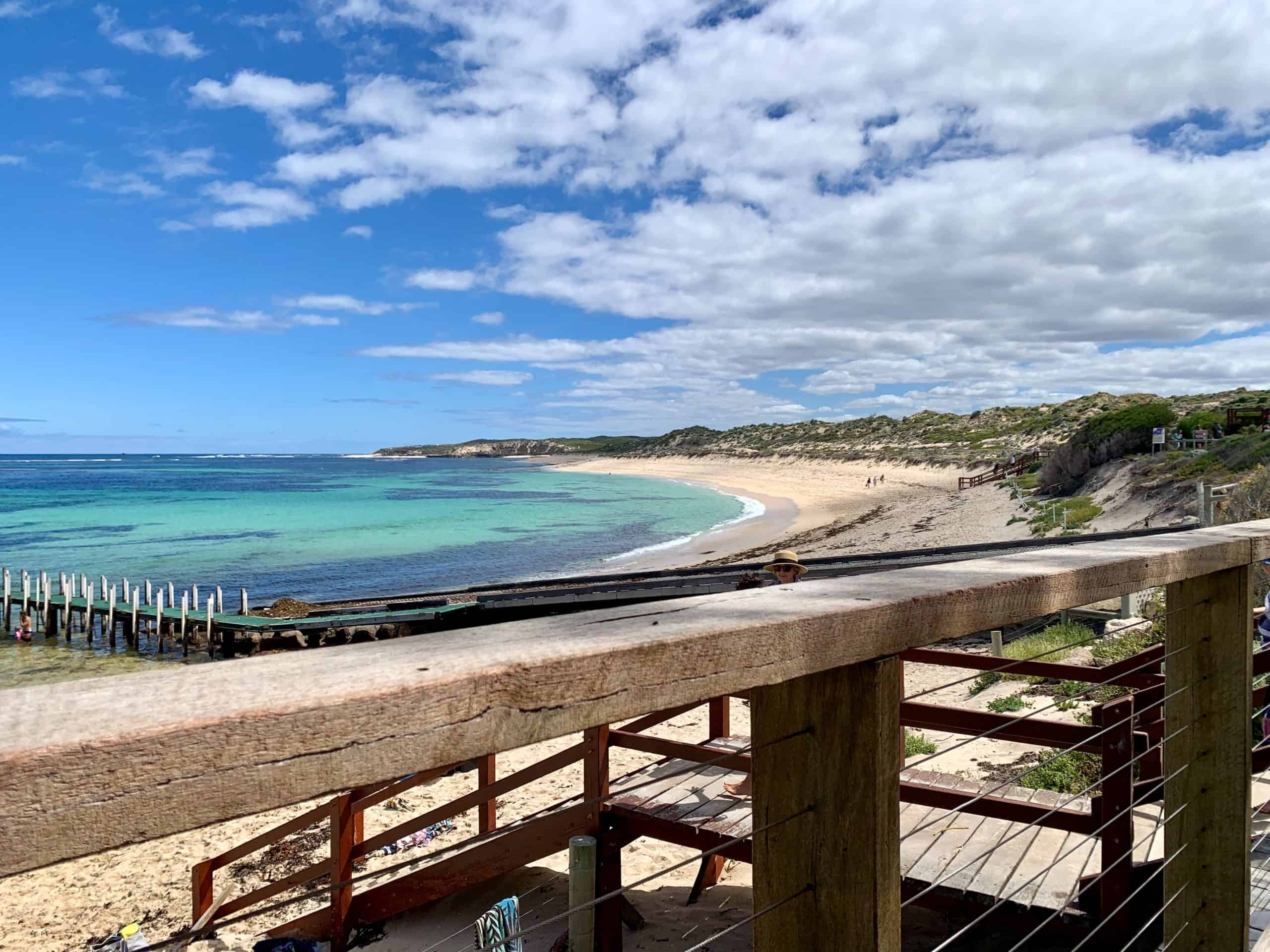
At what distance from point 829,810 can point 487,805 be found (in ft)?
19.0

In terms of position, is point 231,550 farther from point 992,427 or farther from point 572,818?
point 992,427

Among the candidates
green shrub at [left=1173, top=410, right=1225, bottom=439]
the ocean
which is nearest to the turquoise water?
the ocean

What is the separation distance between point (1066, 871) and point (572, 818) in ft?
8.30

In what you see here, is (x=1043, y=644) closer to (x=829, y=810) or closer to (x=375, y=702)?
(x=829, y=810)

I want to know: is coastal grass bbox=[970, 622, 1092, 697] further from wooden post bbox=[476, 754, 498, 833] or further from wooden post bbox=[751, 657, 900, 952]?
wooden post bbox=[751, 657, 900, 952]

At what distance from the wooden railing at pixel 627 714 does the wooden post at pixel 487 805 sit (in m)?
4.30

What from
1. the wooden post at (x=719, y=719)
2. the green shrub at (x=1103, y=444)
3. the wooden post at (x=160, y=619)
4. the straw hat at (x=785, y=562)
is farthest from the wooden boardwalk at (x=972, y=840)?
the green shrub at (x=1103, y=444)

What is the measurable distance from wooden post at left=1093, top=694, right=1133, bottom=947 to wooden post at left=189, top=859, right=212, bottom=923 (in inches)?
190

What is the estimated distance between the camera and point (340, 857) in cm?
480

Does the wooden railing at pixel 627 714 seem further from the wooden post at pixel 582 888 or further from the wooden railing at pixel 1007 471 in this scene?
the wooden railing at pixel 1007 471

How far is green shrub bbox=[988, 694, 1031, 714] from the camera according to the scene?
773cm

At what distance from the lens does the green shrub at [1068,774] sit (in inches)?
224

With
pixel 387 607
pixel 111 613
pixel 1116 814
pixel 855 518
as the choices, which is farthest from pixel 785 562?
pixel 855 518

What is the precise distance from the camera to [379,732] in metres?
0.80
